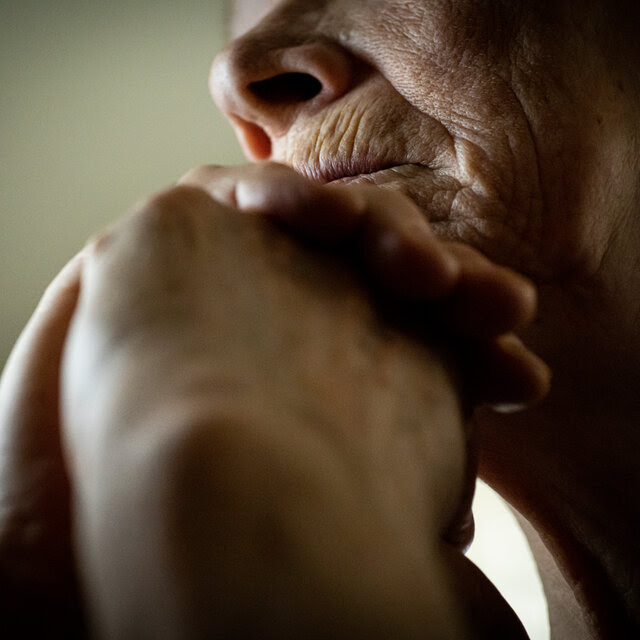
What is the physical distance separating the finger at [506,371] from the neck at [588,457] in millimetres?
228

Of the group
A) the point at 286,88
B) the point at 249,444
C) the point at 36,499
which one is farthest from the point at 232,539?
the point at 286,88

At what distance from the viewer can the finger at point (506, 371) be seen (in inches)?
14.6

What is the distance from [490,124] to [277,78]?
0.19 meters

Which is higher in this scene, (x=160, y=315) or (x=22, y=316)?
(x=160, y=315)

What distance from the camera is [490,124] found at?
0.52 m

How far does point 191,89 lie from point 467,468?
1.27 metres

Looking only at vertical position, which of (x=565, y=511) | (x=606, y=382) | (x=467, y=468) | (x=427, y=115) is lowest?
(x=565, y=511)

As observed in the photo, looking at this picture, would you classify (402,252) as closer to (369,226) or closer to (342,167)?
(369,226)

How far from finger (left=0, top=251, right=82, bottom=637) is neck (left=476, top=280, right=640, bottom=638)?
0.40m

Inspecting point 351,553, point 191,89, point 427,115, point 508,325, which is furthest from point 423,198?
point 191,89

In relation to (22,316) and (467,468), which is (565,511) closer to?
(467,468)

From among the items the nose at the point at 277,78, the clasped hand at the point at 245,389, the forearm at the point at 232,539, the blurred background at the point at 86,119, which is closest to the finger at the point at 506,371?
the clasped hand at the point at 245,389

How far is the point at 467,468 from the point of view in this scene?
376 mm

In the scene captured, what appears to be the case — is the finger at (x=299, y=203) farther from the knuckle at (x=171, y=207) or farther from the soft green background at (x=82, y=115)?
the soft green background at (x=82, y=115)
